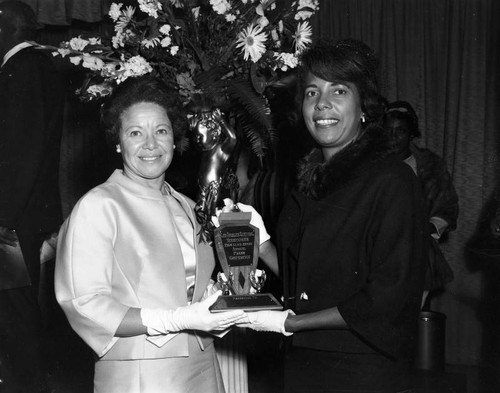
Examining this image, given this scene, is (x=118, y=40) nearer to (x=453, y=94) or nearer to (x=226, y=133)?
(x=226, y=133)

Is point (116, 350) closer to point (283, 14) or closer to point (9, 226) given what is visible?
point (283, 14)

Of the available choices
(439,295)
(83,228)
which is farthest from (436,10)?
(83,228)

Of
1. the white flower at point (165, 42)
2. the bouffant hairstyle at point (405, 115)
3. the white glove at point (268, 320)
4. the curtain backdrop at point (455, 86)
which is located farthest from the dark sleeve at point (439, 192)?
the white flower at point (165, 42)

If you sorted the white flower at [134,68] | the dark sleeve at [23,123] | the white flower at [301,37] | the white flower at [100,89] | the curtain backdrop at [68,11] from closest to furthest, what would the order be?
the white flower at [134,68], the white flower at [100,89], the white flower at [301,37], the dark sleeve at [23,123], the curtain backdrop at [68,11]

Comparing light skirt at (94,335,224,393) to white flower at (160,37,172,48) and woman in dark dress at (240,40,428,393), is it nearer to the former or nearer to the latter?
woman in dark dress at (240,40,428,393)

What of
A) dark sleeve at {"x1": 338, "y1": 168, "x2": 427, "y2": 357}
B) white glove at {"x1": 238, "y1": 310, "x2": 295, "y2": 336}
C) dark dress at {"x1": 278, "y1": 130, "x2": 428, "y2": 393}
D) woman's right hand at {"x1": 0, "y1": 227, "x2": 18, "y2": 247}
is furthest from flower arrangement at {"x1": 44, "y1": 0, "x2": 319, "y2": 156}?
woman's right hand at {"x1": 0, "y1": 227, "x2": 18, "y2": 247}

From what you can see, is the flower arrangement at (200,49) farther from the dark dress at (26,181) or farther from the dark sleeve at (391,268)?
the dark dress at (26,181)

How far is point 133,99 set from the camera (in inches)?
85.0

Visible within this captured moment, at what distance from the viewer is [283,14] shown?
254cm

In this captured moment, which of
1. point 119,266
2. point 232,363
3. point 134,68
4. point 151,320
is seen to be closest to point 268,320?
point 151,320

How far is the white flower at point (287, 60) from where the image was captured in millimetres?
2404

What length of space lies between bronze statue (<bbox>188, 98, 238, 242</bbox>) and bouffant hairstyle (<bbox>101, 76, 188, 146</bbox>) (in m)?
0.16

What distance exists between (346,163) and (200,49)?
2.31 feet

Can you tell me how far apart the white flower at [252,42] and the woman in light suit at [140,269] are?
342mm
